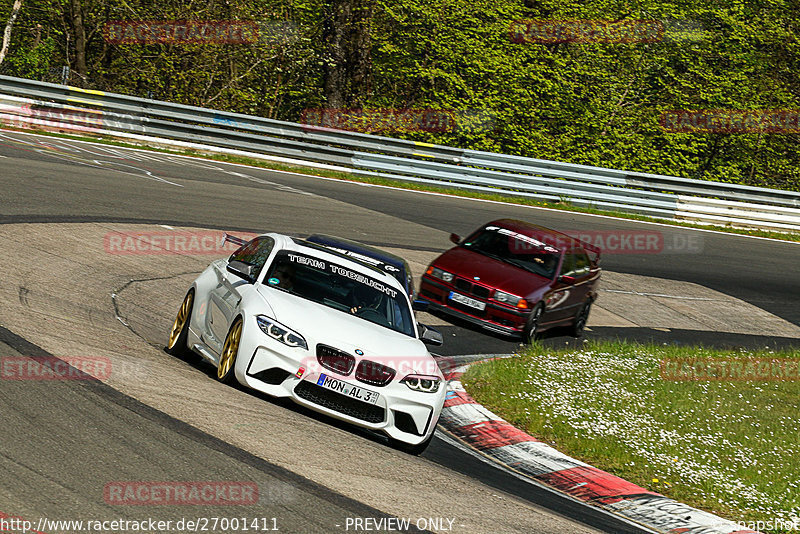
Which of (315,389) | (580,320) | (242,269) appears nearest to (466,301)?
(580,320)

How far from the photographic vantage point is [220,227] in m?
16.2

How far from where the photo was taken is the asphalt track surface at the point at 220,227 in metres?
5.41

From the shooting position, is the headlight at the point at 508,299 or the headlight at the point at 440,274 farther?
the headlight at the point at 440,274

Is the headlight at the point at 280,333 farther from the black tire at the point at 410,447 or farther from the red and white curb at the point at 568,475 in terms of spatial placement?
the red and white curb at the point at 568,475

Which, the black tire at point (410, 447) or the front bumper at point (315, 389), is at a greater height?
the front bumper at point (315, 389)

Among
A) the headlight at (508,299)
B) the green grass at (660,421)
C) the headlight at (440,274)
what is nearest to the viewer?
the green grass at (660,421)

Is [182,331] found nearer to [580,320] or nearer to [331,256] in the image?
[331,256]

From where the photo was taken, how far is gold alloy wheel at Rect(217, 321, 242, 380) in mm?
7898

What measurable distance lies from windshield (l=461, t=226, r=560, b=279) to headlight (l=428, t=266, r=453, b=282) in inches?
38.7

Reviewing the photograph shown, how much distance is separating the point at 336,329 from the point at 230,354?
2.99 feet

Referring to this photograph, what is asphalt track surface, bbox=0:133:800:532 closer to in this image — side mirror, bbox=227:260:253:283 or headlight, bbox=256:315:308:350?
headlight, bbox=256:315:308:350

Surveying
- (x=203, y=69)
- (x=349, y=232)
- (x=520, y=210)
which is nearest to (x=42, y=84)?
(x=203, y=69)

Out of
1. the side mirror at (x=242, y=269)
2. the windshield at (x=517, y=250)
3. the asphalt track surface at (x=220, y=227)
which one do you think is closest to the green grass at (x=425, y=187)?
the asphalt track surface at (x=220, y=227)

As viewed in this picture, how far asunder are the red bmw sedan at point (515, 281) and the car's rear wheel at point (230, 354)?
20.2 feet
